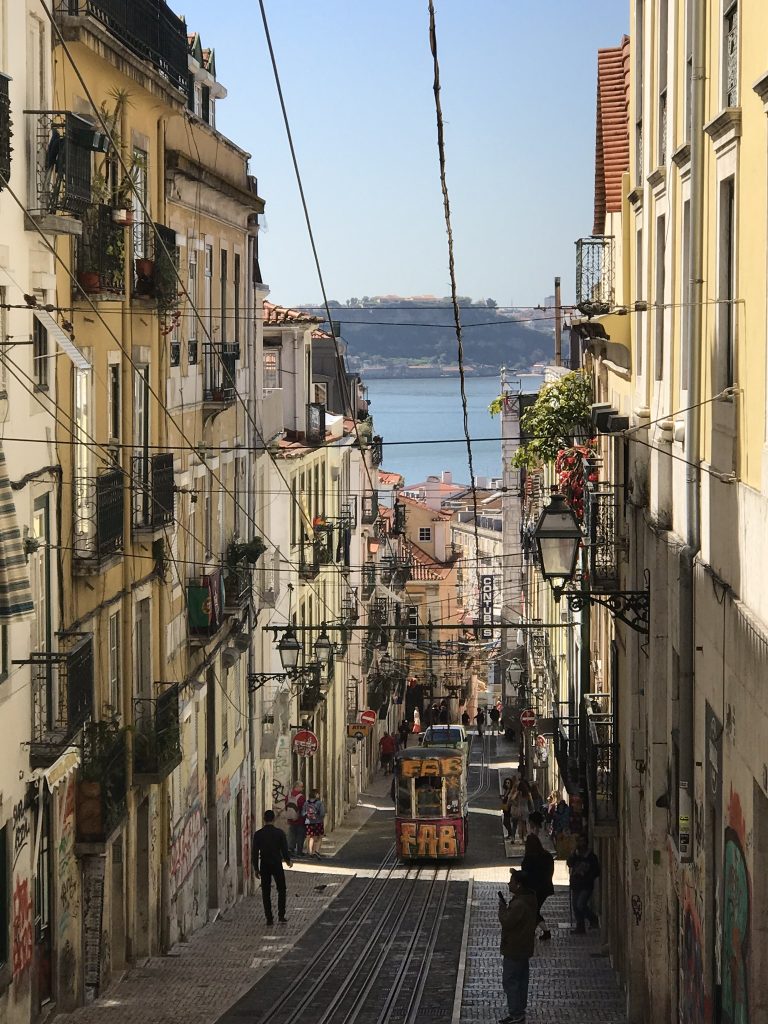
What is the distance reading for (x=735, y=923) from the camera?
1067cm

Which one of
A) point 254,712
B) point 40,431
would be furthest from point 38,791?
point 254,712

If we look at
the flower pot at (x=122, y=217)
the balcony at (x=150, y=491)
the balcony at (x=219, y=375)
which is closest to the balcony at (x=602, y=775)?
the balcony at (x=150, y=491)

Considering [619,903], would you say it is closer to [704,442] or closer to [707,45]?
[704,442]

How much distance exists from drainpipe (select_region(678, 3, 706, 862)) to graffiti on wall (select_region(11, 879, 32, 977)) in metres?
6.14

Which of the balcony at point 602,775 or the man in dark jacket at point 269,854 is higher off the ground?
the balcony at point 602,775

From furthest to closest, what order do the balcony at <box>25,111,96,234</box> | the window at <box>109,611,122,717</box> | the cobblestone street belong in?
the window at <box>109,611,122,717</box> → the cobblestone street → the balcony at <box>25,111,96,234</box>

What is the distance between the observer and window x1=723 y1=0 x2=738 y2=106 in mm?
11266

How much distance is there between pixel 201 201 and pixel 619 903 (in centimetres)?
1229

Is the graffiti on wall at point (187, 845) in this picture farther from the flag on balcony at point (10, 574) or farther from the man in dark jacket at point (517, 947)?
the flag on balcony at point (10, 574)

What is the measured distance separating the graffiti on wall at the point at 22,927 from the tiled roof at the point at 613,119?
1115 centimetres

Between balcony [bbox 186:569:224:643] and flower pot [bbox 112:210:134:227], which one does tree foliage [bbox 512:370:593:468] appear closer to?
balcony [bbox 186:569:224:643]

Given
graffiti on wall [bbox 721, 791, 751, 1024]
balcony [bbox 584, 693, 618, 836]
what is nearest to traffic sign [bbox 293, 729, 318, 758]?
balcony [bbox 584, 693, 618, 836]

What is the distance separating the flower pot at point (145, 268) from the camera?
71.2 ft

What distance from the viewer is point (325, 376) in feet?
200
